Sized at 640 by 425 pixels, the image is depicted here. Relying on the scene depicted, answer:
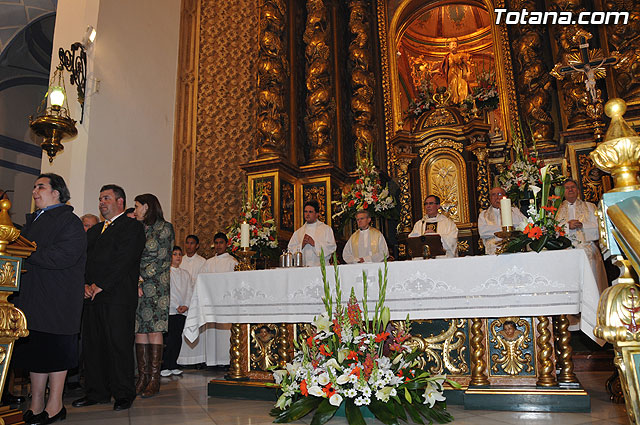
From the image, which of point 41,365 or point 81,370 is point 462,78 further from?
point 41,365

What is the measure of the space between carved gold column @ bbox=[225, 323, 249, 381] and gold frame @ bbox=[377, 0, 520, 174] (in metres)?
4.61

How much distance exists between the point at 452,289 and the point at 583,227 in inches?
126

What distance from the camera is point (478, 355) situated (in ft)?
12.8

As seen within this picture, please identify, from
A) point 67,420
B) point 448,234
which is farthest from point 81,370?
point 448,234

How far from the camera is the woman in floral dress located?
4.98 metres

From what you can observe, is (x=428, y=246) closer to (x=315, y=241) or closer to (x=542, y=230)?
(x=542, y=230)

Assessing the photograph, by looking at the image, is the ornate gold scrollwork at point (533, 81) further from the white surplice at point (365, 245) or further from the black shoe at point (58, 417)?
the black shoe at point (58, 417)

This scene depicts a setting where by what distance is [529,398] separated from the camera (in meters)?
3.68

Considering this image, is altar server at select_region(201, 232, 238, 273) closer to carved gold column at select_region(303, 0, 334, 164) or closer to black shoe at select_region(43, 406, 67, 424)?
carved gold column at select_region(303, 0, 334, 164)

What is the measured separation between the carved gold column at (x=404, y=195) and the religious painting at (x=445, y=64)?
691mm

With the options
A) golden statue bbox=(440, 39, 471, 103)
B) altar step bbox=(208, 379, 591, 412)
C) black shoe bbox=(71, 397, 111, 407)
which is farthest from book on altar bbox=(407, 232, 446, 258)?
golden statue bbox=(440, 39, 471, 103)

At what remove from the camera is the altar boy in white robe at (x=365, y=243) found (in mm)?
6344

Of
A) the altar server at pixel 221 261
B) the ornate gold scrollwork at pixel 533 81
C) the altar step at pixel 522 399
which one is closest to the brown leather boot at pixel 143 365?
the altar step at pixel 522 399

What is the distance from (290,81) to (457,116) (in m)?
2.75
